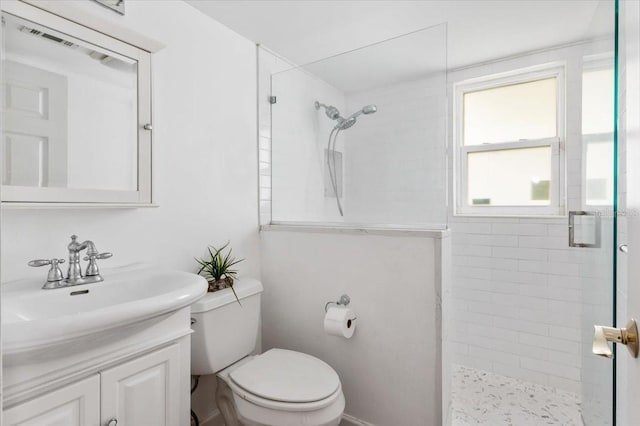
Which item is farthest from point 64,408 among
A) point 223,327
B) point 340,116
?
point 340,116

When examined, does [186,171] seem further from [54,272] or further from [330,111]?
[330,111]

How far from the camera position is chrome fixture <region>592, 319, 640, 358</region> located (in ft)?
2.00

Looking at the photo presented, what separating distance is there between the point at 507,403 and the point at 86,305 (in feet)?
7.63

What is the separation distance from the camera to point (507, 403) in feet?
6.99

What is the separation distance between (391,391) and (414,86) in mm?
1605

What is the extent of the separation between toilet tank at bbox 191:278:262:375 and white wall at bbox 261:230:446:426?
295mm

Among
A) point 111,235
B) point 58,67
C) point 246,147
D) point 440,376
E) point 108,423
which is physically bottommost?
point 440,376

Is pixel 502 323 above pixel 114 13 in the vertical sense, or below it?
below

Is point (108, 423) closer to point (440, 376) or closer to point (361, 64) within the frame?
point (440, 376)

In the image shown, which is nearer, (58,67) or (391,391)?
(58,67)

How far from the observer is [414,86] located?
1918 mm

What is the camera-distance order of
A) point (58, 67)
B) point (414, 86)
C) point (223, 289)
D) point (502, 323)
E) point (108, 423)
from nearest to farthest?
point (108, 423)
point (58, 67)
point (223, 289)
point (414, 86)
point (502, 323)

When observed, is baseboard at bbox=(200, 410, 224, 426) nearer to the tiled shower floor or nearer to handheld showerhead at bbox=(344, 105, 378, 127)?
the tiled shower floor

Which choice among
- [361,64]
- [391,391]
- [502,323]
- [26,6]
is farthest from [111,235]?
[502,323]
